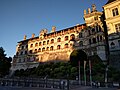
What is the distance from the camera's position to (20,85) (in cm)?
2866

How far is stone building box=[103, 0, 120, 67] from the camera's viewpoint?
39.8m

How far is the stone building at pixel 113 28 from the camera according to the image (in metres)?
39.8

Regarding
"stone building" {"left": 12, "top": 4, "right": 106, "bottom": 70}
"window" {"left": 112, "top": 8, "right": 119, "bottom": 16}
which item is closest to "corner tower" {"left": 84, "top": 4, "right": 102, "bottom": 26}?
"stone building" {"left": 12, "top": 4, "right": 106, "bottom": 70}

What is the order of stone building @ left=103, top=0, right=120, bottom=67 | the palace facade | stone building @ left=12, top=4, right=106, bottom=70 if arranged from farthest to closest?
stone building @ left=12, top=4, right=106, bottom=70 < the palace facade < stone building @ left=103, top=0, right=120, bottom=67

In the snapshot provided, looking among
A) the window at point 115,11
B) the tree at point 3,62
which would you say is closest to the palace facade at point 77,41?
the window at point 115,11

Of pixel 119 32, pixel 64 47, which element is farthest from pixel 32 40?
pixel 119 32

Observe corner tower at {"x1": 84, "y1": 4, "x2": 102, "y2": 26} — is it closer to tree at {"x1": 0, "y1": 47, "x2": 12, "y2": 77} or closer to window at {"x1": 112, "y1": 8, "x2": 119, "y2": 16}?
window at {"x1": 112, "y1": 8, "x2": 119, "y2": 16}

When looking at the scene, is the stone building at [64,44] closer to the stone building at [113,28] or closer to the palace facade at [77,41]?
the palace facade at [77,41]

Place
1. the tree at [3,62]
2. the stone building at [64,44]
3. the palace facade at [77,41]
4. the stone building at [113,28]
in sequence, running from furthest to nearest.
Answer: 1. the stone building at [64,44]
2. the tree at [3,62]
3. the palace facade at [77,41]
4. the stone building at [113,28]

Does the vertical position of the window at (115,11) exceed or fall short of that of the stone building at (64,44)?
it exceeds it

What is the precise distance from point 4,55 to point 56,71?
17.7m

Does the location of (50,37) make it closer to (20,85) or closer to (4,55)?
(4,55)

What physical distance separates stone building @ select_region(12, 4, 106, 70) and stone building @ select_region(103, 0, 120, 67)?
2871 mm

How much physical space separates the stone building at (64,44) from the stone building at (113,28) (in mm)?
2871
